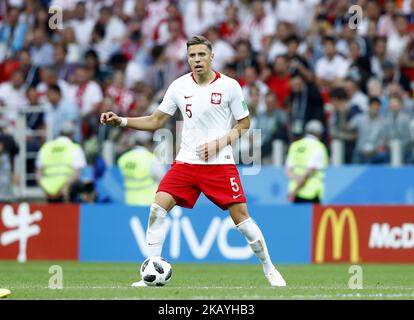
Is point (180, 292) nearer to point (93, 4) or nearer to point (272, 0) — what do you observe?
point (272, 0)

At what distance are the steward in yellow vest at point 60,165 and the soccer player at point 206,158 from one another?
8250 mm

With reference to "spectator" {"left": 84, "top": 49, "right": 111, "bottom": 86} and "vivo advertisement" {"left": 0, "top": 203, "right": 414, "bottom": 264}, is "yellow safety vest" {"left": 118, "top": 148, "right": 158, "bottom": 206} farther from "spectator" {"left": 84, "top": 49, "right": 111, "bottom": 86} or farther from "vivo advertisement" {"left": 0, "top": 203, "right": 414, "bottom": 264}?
"spectator" {"left": 84, "top": 49, "right": 111, "bottom": 86}

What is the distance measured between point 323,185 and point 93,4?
25.6 ft

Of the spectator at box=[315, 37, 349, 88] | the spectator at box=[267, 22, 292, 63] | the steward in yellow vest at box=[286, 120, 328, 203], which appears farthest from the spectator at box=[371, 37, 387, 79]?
the steward in yellow vest at box=[286, 120, 328, 203]

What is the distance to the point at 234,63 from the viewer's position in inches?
891

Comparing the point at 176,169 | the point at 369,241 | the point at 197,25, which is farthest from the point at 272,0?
the point at 176,169

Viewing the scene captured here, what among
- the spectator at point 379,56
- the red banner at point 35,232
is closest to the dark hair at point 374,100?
the spectator at point 379,56

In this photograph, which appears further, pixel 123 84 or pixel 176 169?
pixel 123 84

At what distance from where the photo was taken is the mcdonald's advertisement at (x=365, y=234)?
19.6m

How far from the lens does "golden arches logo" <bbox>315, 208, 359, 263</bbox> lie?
1969 centimetres

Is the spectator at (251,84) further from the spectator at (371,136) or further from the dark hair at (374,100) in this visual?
the dark hair at (374,100)

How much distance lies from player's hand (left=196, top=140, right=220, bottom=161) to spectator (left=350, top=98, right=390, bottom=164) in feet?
28.6

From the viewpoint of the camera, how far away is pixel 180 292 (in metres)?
11.7

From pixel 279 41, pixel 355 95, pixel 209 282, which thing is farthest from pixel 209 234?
pixel 209 282
